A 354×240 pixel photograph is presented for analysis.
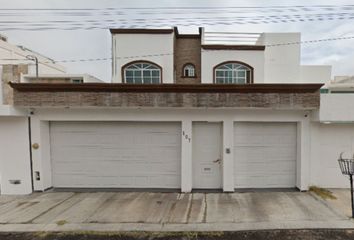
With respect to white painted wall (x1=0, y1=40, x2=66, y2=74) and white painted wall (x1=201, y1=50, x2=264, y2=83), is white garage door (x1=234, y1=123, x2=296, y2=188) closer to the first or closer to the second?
white painted wall (x1=201, y1=50, x2=264, y2=83)

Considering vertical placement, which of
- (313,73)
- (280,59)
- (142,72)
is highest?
(280,59)

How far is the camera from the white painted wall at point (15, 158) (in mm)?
7195

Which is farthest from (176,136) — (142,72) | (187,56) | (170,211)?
(187,56)

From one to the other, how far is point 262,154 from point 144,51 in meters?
10.7

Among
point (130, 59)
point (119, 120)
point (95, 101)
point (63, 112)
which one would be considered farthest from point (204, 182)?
point (130, 59)

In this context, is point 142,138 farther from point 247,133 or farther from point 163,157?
point 247,133

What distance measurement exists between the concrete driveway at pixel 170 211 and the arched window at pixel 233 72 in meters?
9.71

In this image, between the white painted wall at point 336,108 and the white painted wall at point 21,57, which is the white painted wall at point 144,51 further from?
the white painted wall at point 21,57

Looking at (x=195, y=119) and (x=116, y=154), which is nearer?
(x=195, y=119)

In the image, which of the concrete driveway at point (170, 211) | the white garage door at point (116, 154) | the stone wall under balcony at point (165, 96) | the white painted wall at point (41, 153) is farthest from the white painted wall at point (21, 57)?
the concrete driveway at point (170, 211)

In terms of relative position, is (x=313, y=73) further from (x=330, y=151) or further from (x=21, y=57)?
(x=21, y=57)

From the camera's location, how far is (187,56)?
A: 16.4m

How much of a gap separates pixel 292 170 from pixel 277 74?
34.9 ft

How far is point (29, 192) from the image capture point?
23.7ft
